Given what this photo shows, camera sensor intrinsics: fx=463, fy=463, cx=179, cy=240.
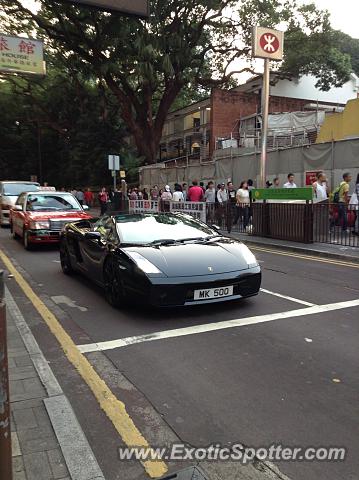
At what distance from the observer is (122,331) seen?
17.3ft

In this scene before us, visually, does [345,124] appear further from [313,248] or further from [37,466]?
[37,466]

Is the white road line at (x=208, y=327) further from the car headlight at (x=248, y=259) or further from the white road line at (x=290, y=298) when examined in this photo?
the car headlight at (x=248, y=259)

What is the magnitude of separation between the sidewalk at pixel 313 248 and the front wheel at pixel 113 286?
6015 millimetres

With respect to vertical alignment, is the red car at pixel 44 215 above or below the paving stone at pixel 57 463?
above

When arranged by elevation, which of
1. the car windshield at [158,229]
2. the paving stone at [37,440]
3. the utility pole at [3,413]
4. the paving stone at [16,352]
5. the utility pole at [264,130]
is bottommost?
the paving stone at [37,440]

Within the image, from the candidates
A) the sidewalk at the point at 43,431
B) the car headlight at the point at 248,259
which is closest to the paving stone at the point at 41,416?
the sidewalk at the point at 43,431

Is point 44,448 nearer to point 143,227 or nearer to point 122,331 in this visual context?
point 122,331

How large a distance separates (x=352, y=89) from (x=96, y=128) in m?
26.4

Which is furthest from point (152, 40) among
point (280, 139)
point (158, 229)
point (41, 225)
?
point (158, 229)

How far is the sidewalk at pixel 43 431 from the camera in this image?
8.68 ft

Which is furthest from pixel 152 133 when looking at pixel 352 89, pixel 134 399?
pixel 134 399

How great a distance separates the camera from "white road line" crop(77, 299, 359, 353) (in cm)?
484

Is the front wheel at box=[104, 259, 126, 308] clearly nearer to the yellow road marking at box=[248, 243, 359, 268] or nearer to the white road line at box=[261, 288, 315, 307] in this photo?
the white road line at box=[261, 288, 315, 307]

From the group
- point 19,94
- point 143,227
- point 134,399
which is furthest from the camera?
point 19,94
